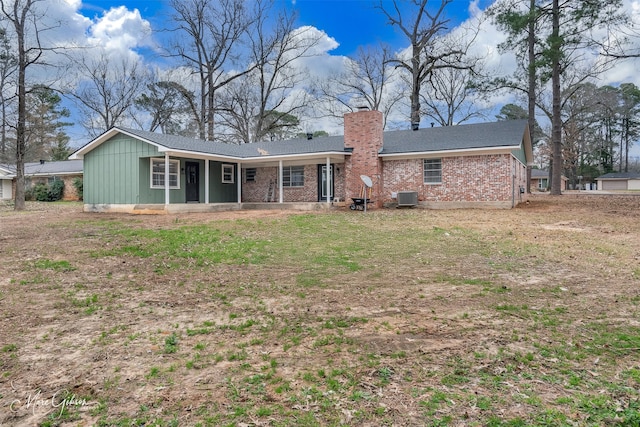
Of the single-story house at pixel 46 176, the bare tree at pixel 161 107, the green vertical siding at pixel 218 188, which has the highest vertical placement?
the bare tree at pixel 161 107

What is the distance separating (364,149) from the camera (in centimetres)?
1809

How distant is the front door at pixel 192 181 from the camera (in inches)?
730

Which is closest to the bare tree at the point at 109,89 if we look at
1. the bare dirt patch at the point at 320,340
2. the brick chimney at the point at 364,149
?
the brick chimney at the point at 364,149

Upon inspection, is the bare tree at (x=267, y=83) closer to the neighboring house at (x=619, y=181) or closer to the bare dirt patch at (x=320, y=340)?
the bare dirt patch at (x=320, y=340)

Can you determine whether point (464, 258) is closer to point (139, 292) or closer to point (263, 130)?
point (139, 292)

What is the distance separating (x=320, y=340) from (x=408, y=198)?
14.3 metres

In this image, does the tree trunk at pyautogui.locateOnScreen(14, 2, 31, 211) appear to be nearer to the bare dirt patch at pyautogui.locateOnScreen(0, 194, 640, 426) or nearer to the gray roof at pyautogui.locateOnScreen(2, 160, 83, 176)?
the gray roof at pyautogui.locateOnScreen(2, 160, 83, 176)

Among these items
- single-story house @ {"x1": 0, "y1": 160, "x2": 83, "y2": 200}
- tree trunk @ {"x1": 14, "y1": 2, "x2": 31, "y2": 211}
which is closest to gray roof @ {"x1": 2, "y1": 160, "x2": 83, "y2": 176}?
single-story house @ {"x1": 0, "y1": 160, "x2": 83, "y2": 200}

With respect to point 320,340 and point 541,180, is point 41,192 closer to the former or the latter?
point 320,340

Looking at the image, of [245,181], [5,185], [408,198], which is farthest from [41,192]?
[408,198]

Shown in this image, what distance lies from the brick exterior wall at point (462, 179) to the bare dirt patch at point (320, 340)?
9.39 meters

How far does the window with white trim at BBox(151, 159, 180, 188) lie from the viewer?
1712 cm

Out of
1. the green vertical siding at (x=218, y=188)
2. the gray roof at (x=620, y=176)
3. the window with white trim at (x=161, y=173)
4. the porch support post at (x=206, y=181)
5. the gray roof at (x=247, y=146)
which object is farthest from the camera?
the gray roof at (x=620, y=176)

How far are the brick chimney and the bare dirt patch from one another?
11176 millimetres
